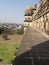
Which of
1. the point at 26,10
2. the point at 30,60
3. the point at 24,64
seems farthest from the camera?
the point at 26,10

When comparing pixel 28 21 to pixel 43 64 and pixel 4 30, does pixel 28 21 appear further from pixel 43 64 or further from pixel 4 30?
pixel 43 64

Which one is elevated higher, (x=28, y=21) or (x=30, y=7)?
(x=30, y=7)

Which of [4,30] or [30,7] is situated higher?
[30,7]

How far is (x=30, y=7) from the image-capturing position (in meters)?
50.5

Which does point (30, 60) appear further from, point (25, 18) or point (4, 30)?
point (4, 30)

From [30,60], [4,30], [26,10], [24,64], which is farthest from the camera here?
[4,30]

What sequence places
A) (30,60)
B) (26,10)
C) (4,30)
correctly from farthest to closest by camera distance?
(4,30), (26,10), (30,60)

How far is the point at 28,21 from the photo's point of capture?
52.3 metres

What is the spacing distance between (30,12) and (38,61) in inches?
1936

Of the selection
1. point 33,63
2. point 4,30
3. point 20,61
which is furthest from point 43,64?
point 4,30

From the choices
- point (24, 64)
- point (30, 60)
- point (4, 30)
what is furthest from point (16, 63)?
point (4, 30)

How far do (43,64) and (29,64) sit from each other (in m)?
0.22

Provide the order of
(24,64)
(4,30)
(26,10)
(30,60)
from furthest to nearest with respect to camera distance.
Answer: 1. (4,30)
2. (26,10)
3. (30,60)
4. (24,64)

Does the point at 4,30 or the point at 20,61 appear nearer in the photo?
the point at 20,61
